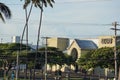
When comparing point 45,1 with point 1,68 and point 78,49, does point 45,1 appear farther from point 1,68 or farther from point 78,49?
point 78,49

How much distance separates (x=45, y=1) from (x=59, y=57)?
124 feet

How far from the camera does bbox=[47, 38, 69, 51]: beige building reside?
168 meters

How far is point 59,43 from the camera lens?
169750 millimetres

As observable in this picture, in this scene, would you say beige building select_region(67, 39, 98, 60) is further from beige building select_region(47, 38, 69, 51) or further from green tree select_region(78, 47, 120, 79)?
green tree select_region(78, 47, 120, 79)

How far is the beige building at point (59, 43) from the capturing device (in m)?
168

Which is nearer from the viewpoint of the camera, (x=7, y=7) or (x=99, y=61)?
(x=7, y=7)

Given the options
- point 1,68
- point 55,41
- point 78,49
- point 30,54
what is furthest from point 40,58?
point 55,41

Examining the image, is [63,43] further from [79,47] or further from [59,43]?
[79,47]

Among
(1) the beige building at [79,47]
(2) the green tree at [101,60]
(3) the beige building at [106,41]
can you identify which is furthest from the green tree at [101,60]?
(1) the beige building at [79,47]

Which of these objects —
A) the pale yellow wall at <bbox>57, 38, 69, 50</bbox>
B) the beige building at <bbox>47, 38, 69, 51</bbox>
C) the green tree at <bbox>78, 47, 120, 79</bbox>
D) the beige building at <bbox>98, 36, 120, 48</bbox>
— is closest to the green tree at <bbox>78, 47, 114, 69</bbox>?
the green tree at <bbox>78, 47, 120, 79</bbox>

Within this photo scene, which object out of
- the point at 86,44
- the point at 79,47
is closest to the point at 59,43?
the point at 86,44

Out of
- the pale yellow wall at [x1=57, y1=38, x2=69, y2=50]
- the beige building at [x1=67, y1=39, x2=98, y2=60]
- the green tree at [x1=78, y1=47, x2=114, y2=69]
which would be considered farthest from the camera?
the pale yellow wall at [x1=57, y1=38, x2=69, y2=50]

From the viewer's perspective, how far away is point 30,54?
108 m

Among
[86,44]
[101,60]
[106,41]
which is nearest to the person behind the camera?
[101,60]
